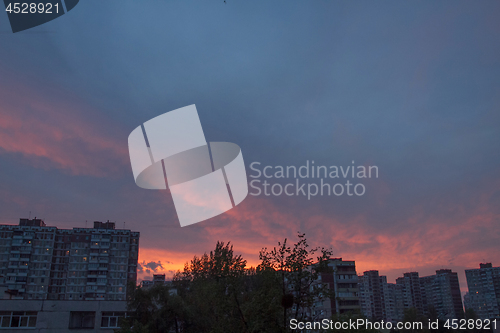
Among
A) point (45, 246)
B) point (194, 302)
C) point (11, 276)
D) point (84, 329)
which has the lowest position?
point (84, 329)

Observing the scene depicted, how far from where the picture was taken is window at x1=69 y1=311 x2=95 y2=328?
37575mm

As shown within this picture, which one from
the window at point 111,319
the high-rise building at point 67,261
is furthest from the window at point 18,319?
the high-rise building at point 67,261

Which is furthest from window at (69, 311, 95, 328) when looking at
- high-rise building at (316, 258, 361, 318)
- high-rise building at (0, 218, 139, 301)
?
high-rise building at (0, 218, 139, 301)

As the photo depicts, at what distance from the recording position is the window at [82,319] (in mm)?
37575

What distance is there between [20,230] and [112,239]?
2683 cm

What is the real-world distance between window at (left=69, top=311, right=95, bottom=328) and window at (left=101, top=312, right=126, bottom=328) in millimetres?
1068

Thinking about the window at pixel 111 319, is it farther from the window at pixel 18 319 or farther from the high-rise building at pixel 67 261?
the high-rise building at pixel 67 261

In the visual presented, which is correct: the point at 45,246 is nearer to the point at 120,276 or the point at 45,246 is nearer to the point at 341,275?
the point at 120,276

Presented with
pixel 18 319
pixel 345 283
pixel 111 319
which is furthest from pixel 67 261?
pixel 111 319

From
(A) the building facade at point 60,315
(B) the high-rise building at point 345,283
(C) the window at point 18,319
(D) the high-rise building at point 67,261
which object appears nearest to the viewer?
(C) the window at point 18,319

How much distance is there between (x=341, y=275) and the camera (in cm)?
9269

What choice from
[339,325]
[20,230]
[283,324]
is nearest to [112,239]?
[20,230]

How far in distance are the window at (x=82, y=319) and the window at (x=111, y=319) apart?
1068 mm

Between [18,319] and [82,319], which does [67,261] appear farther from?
[82,319]
